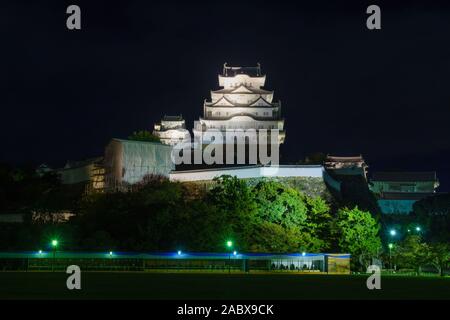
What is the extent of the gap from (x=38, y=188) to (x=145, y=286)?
34.1 m

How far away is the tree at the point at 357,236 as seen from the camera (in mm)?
40625

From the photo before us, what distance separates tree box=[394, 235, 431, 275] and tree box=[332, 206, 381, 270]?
132cm

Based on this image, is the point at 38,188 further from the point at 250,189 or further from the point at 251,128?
the point at 251,128

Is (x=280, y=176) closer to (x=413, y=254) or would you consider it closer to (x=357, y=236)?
(x=357, y=236)

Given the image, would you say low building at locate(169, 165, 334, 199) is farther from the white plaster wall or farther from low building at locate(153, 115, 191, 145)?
low building at locate(153, 115, 191, 145)

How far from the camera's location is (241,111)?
7369 centimetres

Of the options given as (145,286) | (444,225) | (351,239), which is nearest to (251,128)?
(444,225)

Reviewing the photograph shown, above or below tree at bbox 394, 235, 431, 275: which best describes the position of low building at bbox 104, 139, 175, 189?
above

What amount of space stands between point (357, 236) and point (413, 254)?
3.07m

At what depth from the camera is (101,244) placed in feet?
124

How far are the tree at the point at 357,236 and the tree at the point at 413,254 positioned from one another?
132 cm

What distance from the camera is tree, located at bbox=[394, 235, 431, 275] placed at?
3856 cm

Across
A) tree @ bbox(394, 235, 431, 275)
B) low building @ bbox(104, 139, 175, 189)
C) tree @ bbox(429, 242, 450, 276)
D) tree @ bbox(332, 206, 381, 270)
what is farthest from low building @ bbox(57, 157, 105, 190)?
tree @ bbox(429, 242, 450, 276)

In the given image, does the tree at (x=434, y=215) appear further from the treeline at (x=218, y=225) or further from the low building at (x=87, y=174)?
the low building at (x=87, y=174)
